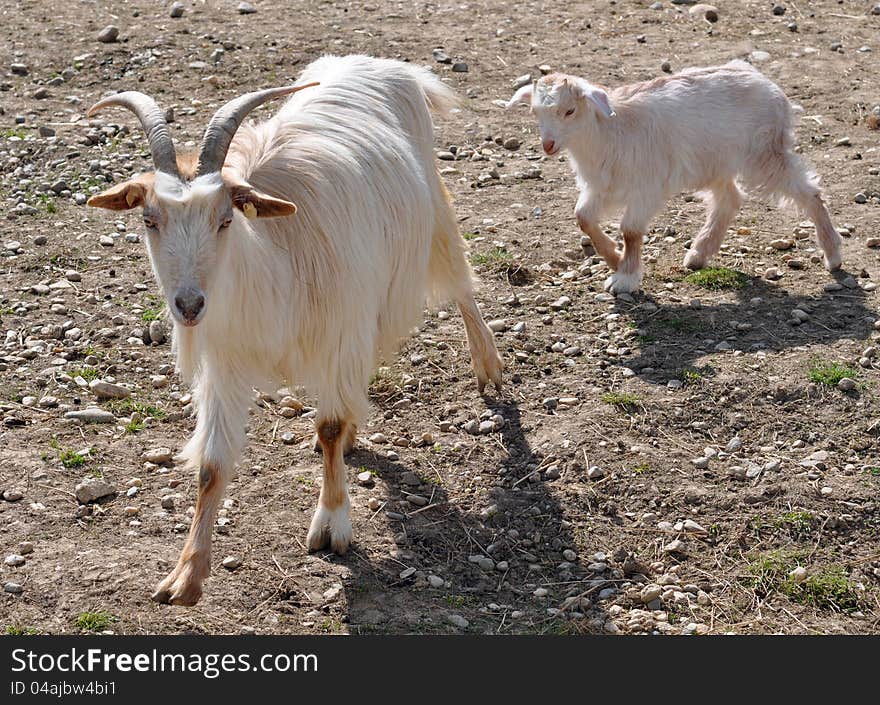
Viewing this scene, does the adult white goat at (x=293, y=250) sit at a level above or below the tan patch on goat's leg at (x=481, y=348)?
above

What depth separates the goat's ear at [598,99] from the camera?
7.12 m

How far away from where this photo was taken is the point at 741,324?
6.65m

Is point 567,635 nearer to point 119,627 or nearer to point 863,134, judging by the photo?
point 119,627

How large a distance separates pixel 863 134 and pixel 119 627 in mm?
6671

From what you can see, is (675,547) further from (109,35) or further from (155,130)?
(109,35)

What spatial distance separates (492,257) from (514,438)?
6.44ft

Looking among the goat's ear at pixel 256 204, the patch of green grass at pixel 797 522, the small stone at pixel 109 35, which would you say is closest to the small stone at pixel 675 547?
the patch of green grass at pixel 797 522

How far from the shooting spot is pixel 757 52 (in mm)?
10328

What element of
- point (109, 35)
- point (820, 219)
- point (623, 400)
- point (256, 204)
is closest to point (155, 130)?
point (256, 204)

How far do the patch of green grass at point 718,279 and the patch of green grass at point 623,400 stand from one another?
142 centimetres

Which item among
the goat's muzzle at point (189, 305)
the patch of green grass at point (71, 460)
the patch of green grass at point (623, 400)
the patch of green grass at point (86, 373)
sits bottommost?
the patch of green grass at point (86, 373)

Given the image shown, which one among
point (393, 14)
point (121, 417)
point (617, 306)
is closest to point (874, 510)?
point (617, 306)

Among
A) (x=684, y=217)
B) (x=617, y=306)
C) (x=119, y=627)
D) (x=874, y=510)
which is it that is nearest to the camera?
(x=119, y=627)

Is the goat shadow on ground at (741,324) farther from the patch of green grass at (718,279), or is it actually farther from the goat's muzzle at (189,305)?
the goat's muzzle at (189,305)
